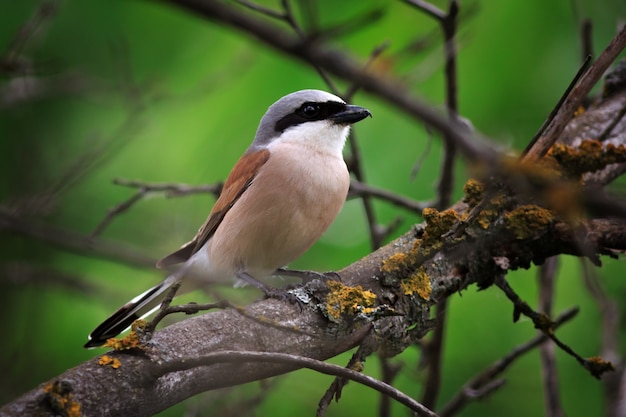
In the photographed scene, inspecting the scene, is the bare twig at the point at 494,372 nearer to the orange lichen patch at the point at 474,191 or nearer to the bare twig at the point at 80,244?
the orange lichen patch at the point at 474,191

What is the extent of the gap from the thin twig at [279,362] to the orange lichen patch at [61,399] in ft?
0.74

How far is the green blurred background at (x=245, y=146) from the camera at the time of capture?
3.80m

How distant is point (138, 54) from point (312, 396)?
2.95 m

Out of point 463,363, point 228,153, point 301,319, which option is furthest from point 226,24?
point 228,153

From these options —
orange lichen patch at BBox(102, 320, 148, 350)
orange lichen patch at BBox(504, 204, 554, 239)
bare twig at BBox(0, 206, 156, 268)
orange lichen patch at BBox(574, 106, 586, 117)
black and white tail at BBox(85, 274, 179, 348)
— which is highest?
orange lichen patch at BBox(574, 106, 586, 117)

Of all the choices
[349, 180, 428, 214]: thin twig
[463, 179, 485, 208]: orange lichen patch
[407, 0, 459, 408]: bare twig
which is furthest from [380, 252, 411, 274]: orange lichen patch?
[349, 180, 428, 214]: thin twig

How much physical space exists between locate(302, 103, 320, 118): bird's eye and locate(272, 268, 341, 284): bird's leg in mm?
834

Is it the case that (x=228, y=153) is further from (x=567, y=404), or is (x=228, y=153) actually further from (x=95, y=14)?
(x=567, y=404)

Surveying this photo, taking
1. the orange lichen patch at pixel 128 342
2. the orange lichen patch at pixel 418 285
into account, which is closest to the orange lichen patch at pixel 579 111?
the orange lichen patch at pixel 418 285

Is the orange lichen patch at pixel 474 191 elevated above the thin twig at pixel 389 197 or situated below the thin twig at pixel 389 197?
above

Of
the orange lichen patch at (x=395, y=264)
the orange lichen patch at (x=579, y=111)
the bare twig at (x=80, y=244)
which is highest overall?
the orange lichen patch at (x=579, y=111)

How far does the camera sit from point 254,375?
2188 millimetres

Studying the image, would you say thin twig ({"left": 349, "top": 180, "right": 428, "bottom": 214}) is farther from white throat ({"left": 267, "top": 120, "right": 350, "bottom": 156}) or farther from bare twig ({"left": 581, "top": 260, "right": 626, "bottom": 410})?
bare twig ({"left": 581, "top": 260, "right": 626, "bottom": 410})

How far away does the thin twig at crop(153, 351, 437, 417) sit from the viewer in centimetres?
177
